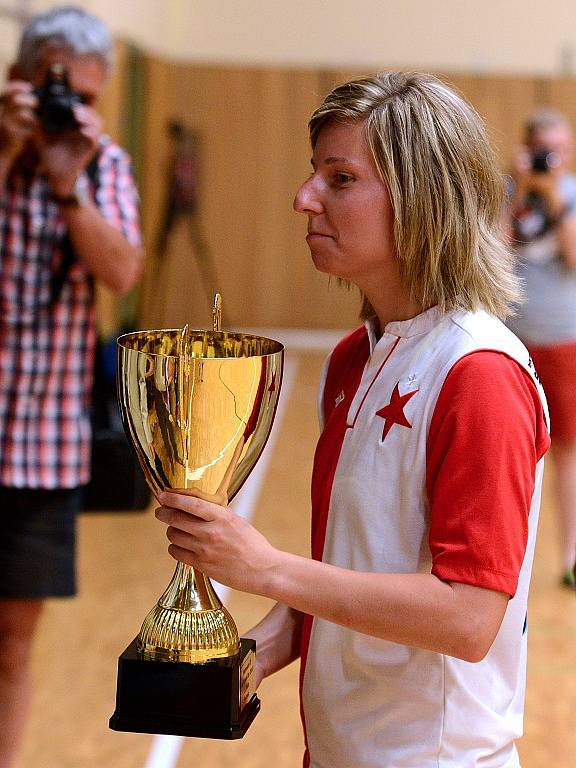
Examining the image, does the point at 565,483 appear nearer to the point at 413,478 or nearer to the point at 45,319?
the point at 45,319

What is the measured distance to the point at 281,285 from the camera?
35.8 ft

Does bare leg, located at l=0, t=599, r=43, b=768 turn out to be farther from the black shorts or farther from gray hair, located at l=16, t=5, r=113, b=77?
gray hair, located at l=16, t=5, r=113, b=77

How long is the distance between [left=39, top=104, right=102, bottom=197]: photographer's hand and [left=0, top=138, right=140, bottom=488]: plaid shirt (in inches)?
2.6

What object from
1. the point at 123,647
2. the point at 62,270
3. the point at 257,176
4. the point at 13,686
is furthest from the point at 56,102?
the point at 257,176

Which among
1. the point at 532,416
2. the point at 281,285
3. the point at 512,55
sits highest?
the point at 512,55

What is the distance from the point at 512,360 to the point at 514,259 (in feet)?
0.68

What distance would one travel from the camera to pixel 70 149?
106 inches

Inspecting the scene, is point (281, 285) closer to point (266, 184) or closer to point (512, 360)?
point (266, 184)

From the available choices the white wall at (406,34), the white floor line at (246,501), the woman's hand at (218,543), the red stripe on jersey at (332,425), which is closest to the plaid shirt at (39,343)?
the white floor line at (246,501)

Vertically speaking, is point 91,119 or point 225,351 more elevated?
point 91,119

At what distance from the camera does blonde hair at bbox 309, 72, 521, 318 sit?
1321mm

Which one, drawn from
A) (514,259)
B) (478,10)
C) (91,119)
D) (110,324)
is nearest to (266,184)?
(478,10)

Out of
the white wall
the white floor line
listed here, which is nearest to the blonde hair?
the white floor line

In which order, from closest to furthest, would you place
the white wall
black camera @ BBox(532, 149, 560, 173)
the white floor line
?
the white floor line, black camera @ BBox(532, 149, 560, 173), the white wall
